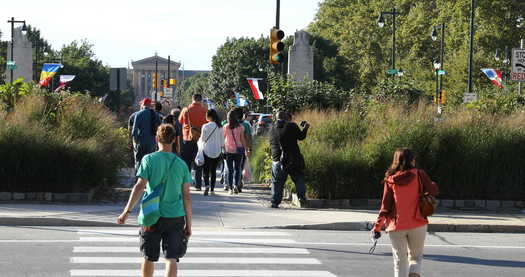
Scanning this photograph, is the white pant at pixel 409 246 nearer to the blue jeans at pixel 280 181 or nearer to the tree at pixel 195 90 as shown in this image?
the blue jeans at pixel 280 181

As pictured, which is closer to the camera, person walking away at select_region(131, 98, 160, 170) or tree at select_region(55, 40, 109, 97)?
person walking away at select_region(131, 98, 160, 170)

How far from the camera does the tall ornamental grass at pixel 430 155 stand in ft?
52.1

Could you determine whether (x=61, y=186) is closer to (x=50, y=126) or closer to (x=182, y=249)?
(x=50, y=126)

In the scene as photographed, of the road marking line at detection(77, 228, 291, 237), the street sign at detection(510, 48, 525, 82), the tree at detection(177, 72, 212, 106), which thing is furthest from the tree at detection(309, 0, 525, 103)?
the road marking line at detection(77, 228, 291, 237)

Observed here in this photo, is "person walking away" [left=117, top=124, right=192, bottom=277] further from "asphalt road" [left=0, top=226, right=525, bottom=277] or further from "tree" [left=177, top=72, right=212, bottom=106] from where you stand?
"tree" [left=177, top=72, right=212, bottom=106]

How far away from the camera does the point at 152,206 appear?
24.6 ft

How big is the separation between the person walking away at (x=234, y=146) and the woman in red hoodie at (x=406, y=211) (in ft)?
30.9

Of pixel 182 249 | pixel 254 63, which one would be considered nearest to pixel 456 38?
pixel 254 63

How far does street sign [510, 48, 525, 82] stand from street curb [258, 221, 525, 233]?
796 centimetres

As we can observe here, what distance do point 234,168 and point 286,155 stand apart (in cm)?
312

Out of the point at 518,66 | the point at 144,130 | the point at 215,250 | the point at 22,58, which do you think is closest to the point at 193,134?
the point at 144,130

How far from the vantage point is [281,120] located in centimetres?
1531

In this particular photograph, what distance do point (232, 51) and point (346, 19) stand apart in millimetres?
11429

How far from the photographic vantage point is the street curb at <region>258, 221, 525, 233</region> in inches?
529
